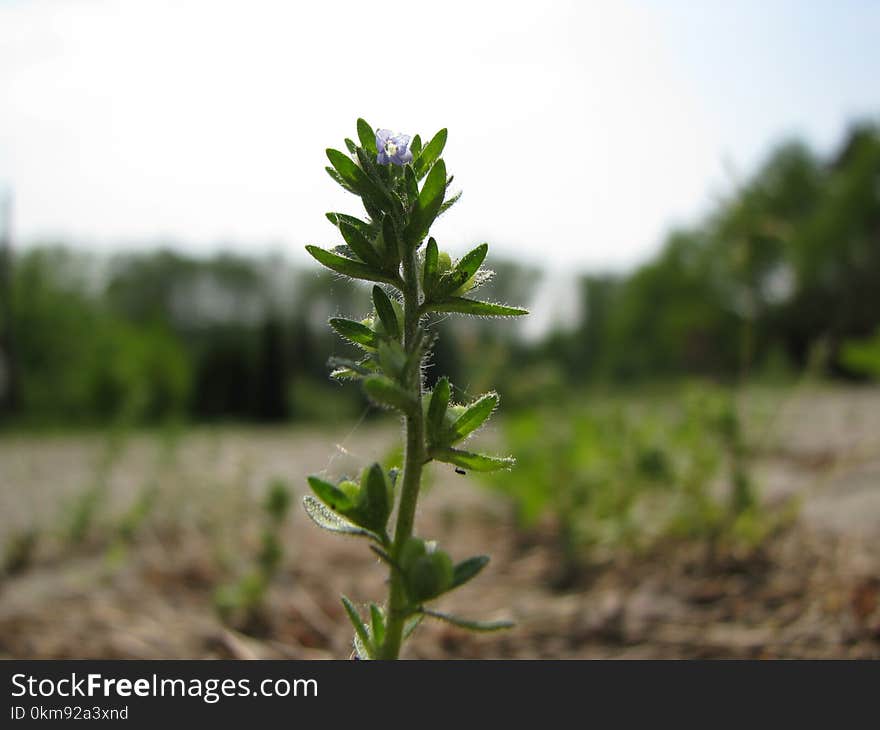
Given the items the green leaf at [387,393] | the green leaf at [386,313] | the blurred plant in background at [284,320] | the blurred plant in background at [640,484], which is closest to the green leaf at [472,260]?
the green leaf at [386,313]

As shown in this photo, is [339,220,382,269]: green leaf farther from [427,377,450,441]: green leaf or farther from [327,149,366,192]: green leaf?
[427,377,450,441]: green leaf

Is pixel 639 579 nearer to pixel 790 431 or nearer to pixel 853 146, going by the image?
pixel 790 431

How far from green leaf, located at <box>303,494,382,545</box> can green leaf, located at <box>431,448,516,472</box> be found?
0.42 ft

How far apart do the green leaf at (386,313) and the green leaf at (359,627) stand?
1.12 ft

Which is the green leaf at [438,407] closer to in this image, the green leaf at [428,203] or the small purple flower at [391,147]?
the green leaf at [428,203]

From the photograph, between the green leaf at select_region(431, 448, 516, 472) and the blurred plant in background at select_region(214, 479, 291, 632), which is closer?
the green leaf at select_region(431, 448, 516, 472)

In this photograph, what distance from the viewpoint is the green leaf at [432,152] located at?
1013mm

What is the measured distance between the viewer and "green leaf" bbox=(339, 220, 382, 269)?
37.7 inches

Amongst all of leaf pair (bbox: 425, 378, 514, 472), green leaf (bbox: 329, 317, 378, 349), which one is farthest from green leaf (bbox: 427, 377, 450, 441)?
green leaf (bbox: 329, 317, 378, 349)

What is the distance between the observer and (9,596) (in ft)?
8.00

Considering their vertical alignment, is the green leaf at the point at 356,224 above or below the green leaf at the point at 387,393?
above

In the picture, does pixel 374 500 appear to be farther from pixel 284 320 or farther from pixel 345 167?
pixel 284 320
